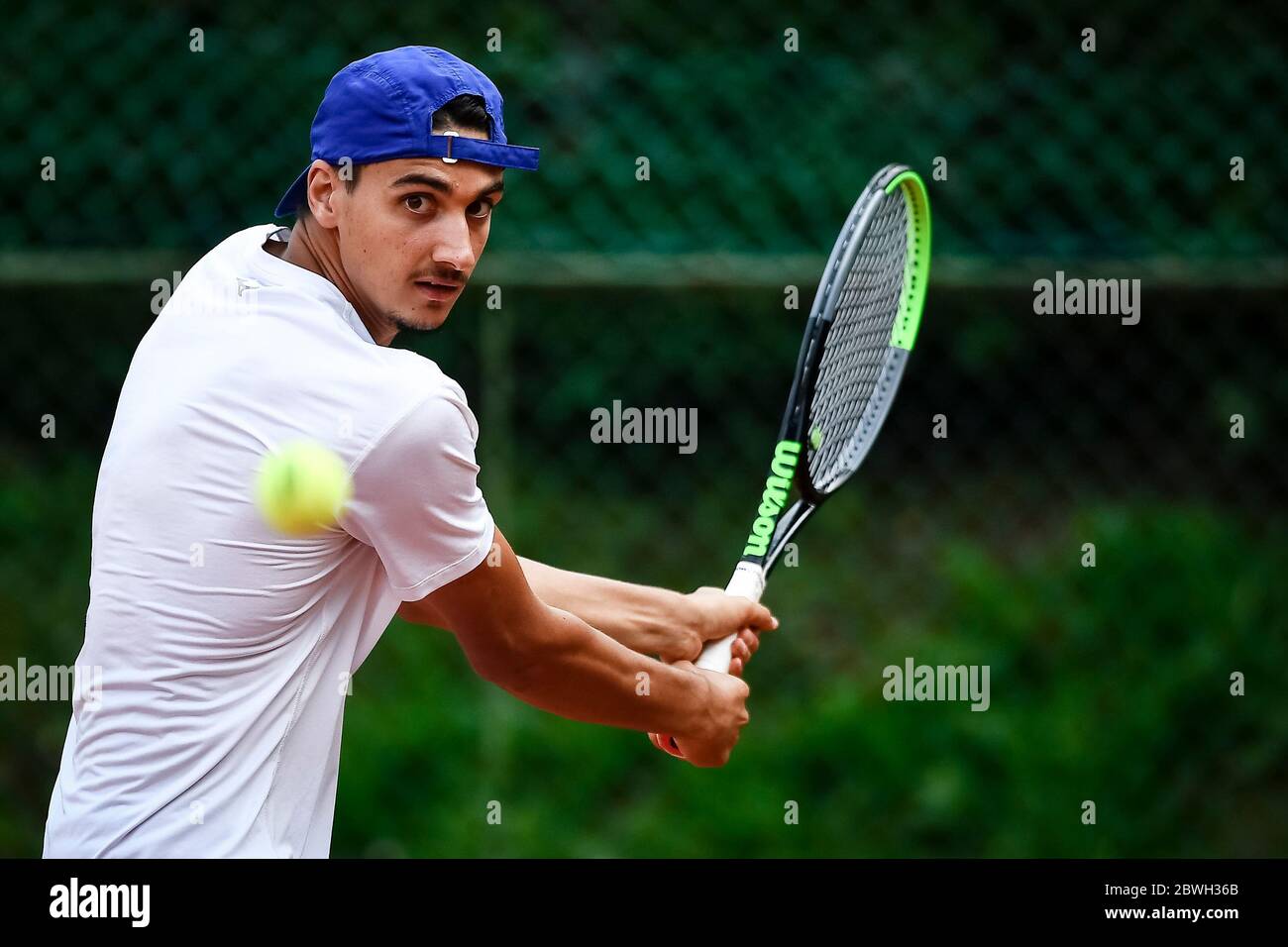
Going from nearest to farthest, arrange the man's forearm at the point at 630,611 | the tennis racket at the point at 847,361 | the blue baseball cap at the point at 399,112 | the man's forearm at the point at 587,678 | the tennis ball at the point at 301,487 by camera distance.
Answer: the tennis ball at the point at 301,487 < the blue baseball cap at the point at 399,112 < the man's forearm at the point at 587,678 < the man's forearm at the point at 630,611 < the tennis racket at the point at 847,361

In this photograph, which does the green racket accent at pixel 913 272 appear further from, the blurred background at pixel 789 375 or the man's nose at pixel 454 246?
the man's nose at pixel 454 246

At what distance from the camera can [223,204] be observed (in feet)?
14.7

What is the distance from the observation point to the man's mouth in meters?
2.47

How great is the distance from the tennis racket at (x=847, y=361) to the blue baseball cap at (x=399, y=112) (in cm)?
95

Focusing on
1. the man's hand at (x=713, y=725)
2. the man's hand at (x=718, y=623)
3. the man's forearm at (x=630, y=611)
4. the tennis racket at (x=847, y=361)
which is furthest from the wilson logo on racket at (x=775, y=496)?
the man's hand at (x=713, y=725)

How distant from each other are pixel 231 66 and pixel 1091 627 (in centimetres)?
280

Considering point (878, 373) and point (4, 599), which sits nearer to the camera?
point (878, 373)

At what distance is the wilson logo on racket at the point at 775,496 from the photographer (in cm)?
329

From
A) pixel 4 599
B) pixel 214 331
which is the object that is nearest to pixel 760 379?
pixel 4 599

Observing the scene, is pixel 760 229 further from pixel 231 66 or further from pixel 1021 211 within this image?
pixel 231 66

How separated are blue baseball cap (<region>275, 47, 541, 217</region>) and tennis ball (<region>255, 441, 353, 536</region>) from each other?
0.47 meters

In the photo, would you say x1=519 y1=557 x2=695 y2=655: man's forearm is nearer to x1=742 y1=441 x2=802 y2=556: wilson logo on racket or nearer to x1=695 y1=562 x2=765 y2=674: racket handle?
x1=695 y1=562 x2=765 y2=674: racket handle

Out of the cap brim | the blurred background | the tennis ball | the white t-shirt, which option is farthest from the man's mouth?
the blurred background

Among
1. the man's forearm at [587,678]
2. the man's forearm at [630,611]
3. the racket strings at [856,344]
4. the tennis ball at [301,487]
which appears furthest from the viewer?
the racket strings at [856,344]
